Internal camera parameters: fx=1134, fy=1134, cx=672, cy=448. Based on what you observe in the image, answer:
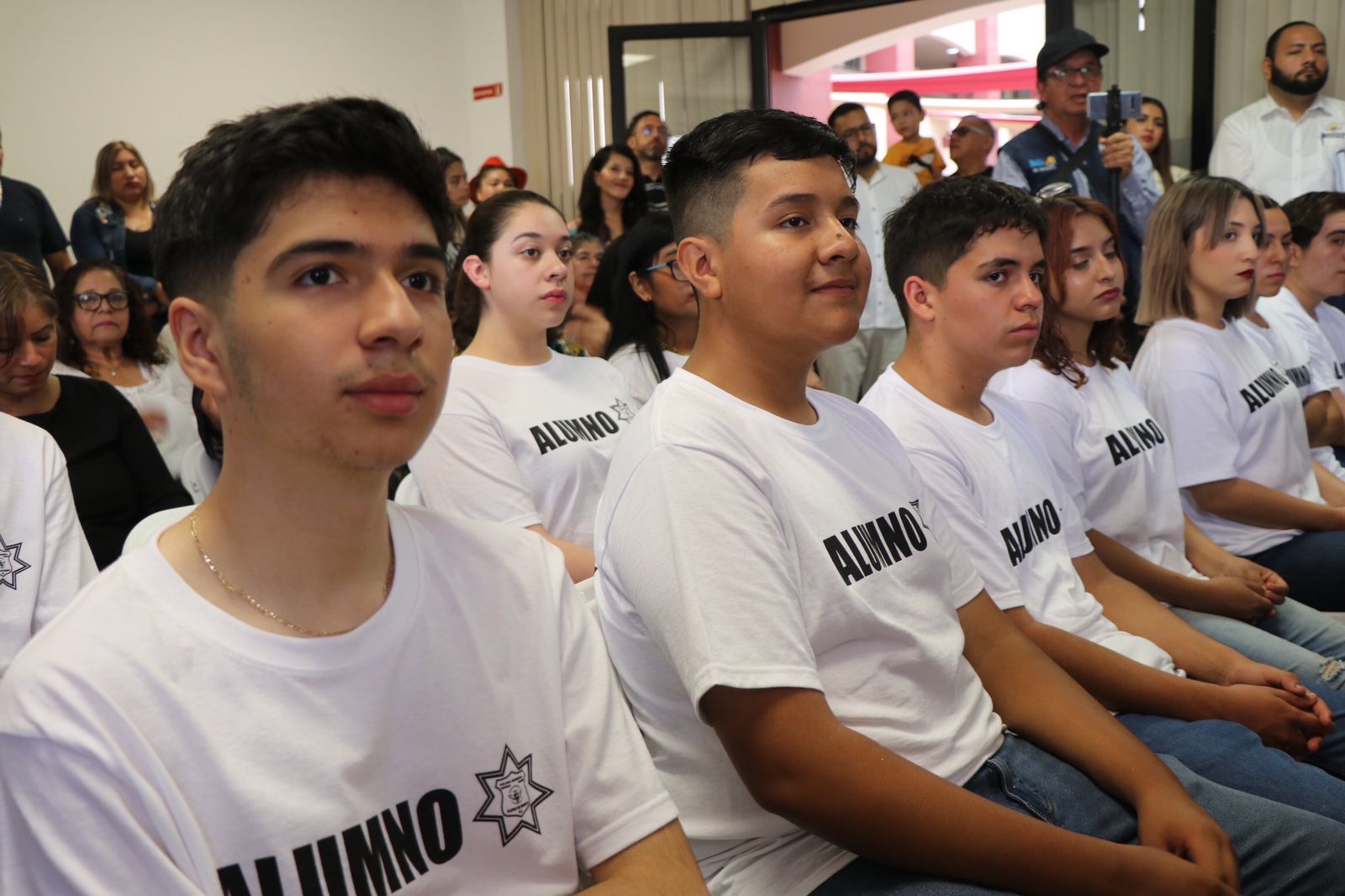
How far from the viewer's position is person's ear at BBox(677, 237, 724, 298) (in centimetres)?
153

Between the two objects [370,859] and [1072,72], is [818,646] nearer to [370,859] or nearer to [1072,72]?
[370,859]

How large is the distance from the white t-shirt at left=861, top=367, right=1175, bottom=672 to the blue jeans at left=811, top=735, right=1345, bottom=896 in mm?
390

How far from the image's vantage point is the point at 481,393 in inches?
98.4

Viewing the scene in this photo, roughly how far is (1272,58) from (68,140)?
635cm

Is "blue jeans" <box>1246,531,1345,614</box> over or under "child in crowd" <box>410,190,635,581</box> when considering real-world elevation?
under

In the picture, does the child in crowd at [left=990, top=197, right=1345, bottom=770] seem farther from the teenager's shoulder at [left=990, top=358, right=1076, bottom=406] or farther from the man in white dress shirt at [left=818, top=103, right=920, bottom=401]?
the man in white dress shirt at [left=818, top=103, right=920, bottom=401]

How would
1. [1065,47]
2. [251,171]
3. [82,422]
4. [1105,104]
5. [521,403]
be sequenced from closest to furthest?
1. [251,171]
2. [521,403]
3. [82,422]
4. [1105,104]
5. [1065,47]

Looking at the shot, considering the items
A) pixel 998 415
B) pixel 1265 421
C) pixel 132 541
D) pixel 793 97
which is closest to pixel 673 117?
pixel 793 97

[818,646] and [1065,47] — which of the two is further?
[1065,47]

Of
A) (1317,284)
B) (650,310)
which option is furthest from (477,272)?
(1317,284)

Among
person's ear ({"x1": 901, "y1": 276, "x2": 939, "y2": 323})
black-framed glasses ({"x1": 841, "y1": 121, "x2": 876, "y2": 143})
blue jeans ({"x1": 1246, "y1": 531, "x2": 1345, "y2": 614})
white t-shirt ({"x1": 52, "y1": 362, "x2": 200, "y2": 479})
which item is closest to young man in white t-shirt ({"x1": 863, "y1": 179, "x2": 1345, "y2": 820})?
person's ear ({"x1": 901, "y1": 276, "x2": 939, "y2": 323})

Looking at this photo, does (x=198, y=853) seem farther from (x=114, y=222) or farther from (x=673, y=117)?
(x=673, y=117)

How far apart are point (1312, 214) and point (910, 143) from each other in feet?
10.3

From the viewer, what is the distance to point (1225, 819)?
1.50 metres
